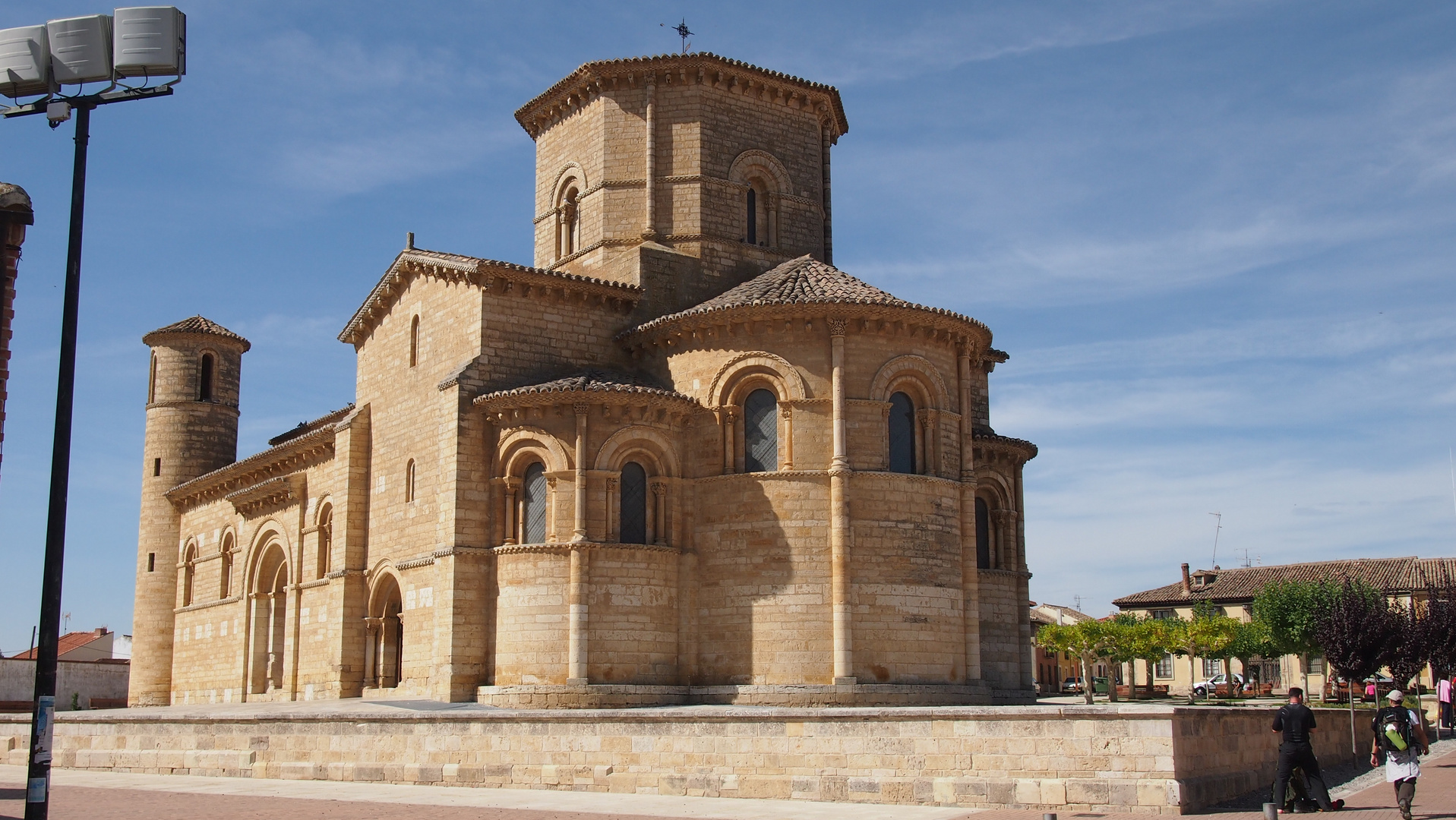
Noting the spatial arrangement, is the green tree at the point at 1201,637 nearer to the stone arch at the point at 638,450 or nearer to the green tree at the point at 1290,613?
the green tree at the point at 1290,613

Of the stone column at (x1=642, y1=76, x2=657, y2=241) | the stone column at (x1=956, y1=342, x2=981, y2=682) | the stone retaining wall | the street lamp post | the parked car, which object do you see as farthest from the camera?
the parked car

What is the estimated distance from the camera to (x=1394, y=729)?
13.5 m

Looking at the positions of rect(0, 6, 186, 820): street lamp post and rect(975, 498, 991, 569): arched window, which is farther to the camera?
rect(975, 498, 991, 569): arched window

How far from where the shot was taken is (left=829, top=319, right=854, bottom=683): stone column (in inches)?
868

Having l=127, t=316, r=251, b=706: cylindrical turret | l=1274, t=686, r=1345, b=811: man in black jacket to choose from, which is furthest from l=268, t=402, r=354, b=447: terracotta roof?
l=1274, t=686, r=1345, b=811: man in black jacket

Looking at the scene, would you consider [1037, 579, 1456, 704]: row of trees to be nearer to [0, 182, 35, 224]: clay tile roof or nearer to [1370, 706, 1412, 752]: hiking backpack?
[1370, 706, 1412, 752]: hiking backpack

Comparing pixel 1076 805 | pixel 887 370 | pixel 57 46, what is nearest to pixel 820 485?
pixel 887 370

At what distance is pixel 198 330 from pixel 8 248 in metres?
26.3

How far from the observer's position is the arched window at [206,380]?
39.3m

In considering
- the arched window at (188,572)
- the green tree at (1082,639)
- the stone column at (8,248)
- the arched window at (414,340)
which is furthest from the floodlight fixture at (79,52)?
the green tree at (1082,639)

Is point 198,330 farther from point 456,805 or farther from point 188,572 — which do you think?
point 456,805

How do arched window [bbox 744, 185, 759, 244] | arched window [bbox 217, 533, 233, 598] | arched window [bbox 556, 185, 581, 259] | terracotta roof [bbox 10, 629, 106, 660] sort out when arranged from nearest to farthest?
arched window [bbox 744, 185, 759, 244]
arched window [bbox 556, 185, 581, 259]
arched window [bbox 217, 533, 233, 598]
terracotta roof [bbox 10, 629, 106, 660]

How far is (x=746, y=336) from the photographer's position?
23562 mm

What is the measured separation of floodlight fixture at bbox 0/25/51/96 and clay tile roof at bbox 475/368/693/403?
11557 millimetres
